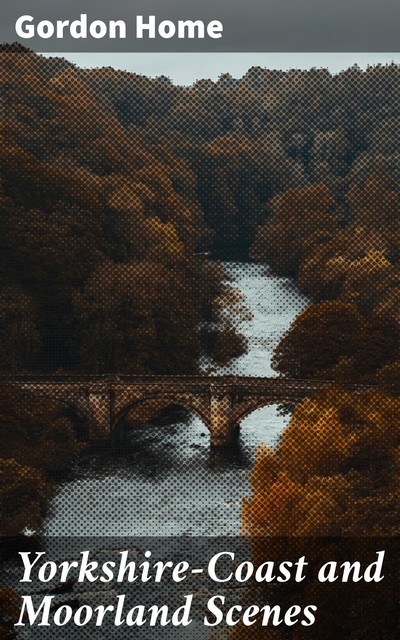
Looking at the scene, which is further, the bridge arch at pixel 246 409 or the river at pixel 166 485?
the bridge arch at pixel 246 409

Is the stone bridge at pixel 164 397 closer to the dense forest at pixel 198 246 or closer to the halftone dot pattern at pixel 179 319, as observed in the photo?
the halftone dot pattern at pixel 179 319

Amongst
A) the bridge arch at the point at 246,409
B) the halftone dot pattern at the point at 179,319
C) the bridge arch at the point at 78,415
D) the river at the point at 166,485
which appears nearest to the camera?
the halftone dot pattern at the point at 179,319

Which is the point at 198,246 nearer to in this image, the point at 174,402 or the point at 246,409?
the point at 174,402

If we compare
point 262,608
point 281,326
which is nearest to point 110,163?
point 281,326

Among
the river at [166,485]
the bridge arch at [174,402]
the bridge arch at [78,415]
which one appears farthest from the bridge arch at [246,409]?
the bridge arch at [78,415]

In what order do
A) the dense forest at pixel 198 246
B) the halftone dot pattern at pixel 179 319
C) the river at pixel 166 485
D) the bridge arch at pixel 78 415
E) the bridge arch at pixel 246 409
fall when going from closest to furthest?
the halftone dot pattern at pixel 179 319, the dense forest at pixel 198 246, the river at pixel 166 485, the bridge arch at pixel 246 409, the bridge arch at pixel 78 415

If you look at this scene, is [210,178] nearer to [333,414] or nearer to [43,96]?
[43,96]

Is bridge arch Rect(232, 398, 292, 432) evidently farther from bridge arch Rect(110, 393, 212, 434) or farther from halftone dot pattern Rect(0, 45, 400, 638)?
bridge arch Rect(110, 393, 212, 434)
